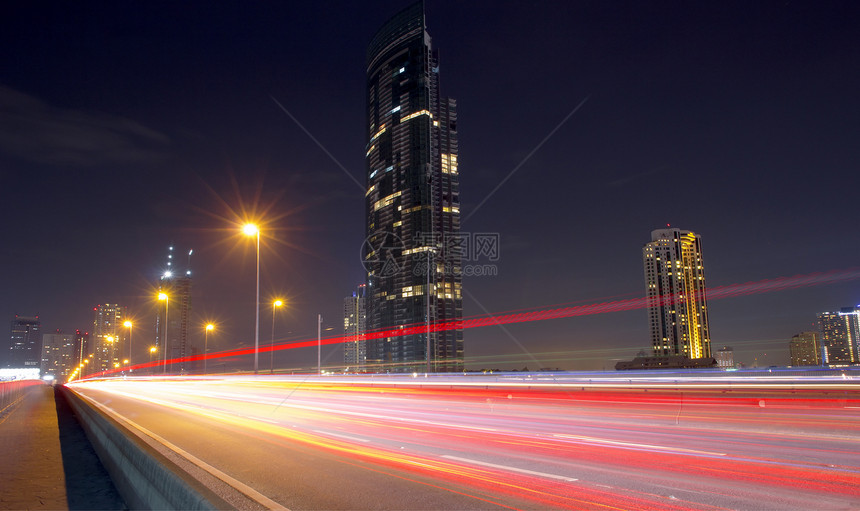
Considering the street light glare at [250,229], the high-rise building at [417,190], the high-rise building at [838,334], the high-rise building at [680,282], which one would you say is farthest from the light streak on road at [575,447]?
the high-rise building at [417,190]

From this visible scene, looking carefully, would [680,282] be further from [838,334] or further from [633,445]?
[633,445]

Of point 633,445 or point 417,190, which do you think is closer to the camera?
point 633,445

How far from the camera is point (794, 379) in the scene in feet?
57.5

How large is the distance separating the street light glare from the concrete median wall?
22.7 metres

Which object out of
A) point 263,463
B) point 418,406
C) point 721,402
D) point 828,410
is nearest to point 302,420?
point 418,406

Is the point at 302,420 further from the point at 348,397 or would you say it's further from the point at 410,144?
the point at 410,144

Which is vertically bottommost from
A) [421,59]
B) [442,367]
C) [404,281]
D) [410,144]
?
[442,367]

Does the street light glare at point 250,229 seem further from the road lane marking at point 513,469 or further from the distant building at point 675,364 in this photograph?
the road lane marking at point 513,469

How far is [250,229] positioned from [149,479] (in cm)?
2840

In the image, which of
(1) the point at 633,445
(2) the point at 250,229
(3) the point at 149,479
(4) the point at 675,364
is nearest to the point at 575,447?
(1) the point at 633,445

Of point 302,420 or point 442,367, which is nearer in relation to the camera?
point 302,420

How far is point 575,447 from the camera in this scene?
10.7m

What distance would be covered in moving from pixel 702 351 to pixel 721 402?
471 ft

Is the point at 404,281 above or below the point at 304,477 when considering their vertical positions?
above
